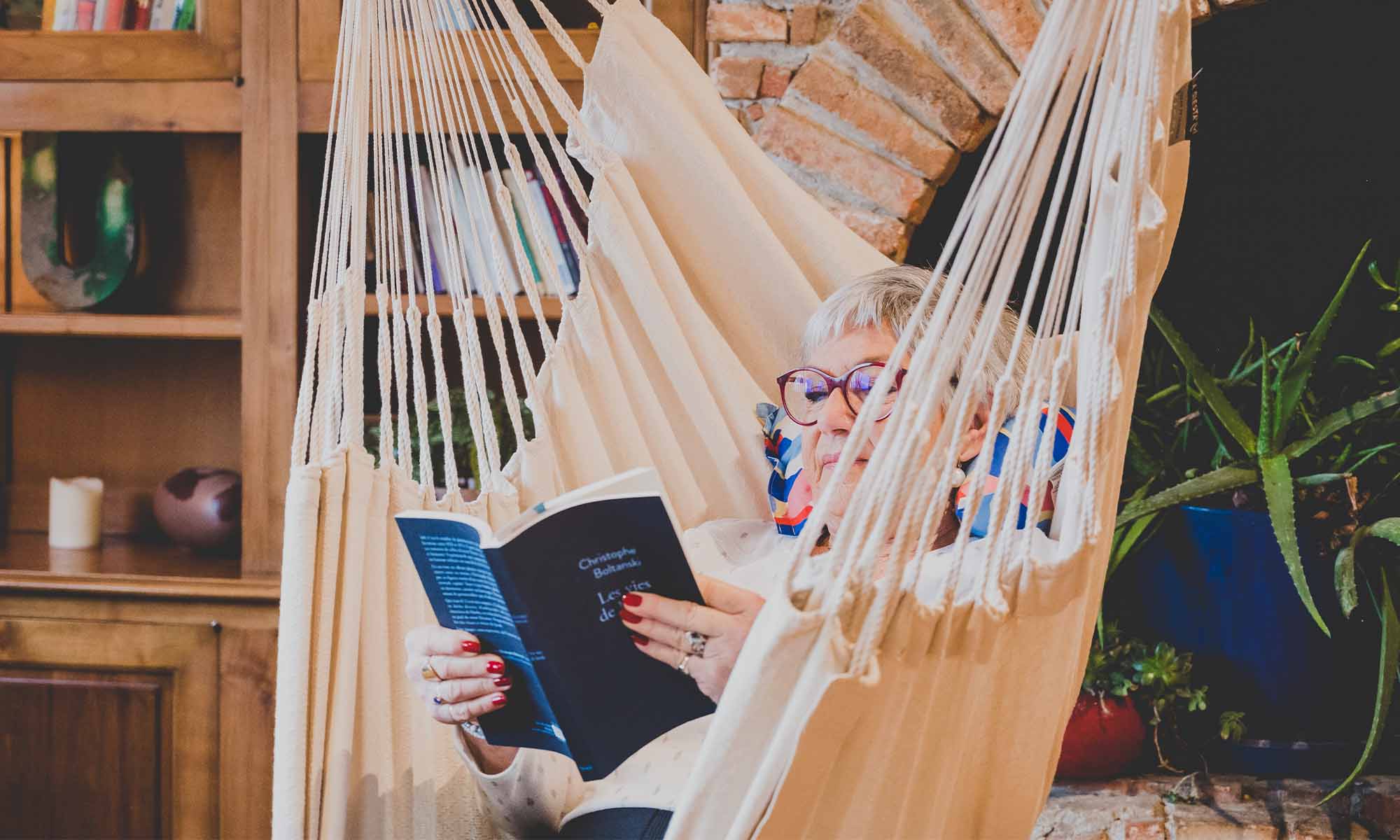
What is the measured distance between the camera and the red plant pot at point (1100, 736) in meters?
1.36

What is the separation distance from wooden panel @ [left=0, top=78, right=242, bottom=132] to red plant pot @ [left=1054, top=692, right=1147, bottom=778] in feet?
5.00

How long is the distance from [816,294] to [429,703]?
0.60m

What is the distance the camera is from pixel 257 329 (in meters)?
1.77

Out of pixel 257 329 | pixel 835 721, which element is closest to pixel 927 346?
pixel 835 721

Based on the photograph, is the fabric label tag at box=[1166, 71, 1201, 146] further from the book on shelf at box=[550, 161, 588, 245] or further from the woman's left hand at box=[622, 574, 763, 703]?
the book on shelf at box=[550, 161, 588, 245]

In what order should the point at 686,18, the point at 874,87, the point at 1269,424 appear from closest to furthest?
the point at 1269,424 < the point at 874,87 < the point at 686,18

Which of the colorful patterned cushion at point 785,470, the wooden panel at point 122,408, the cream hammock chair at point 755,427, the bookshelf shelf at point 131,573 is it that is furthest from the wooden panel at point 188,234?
the colorful patterned cushion at point 785,470

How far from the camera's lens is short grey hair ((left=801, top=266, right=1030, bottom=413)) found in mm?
1027

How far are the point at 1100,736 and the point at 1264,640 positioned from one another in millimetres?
238

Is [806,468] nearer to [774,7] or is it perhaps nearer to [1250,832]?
[1250,832]

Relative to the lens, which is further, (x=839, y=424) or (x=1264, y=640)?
(x=1264, y=640)

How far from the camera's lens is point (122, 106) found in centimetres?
178

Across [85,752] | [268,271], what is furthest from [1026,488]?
[85,752]

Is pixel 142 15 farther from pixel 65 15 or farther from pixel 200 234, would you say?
pixel 200 234
